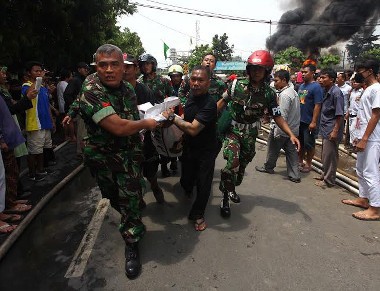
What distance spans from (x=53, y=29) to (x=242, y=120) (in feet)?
24.2

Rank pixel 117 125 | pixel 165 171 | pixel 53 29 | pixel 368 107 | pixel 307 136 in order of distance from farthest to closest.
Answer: pixel 53 29, pixel 307 136, pixel 165 171, pixel 368 107, pixel 117 125

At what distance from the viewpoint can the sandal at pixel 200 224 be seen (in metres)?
3.53

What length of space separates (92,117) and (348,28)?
39527 millimetres

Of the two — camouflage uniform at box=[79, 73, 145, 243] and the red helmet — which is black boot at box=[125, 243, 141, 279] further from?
the red helmet

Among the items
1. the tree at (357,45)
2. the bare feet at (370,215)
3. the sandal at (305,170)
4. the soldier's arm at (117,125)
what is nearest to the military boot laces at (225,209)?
the bare feet at (370,215)

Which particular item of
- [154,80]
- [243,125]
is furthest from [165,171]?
[243,125]

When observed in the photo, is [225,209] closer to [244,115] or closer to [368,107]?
[244,115]

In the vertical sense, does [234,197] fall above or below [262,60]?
below

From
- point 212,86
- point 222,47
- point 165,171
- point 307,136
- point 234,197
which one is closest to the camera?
point 234,197

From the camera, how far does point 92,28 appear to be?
10.1 m

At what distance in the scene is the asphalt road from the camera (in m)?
2.67

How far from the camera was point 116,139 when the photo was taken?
2668 millimetres

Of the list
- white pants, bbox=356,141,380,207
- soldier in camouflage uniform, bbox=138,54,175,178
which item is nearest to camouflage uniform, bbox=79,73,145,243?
soldier in camouflage uniform, bbox=138,54,175,178

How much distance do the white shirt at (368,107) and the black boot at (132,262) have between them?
10.1 feet
